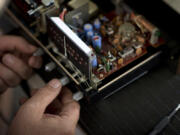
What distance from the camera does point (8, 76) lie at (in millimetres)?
1332

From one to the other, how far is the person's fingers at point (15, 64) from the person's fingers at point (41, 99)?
24cm

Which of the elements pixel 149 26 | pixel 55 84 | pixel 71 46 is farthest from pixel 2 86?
pixel 149 26

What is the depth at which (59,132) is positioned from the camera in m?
1.10

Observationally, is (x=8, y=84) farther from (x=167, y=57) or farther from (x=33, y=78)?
(x=167, y=57)

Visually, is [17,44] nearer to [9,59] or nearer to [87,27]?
[9,59]

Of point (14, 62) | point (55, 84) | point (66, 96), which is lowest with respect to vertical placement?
point (66, 96)

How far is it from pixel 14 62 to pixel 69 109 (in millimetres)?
354

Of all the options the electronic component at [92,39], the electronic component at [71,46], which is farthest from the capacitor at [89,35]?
the electronic component at [71,46]

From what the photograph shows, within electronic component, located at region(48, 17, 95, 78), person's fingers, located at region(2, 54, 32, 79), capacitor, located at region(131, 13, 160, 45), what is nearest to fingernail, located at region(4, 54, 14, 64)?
person's fingers, located at region(2, 54, 32, 79)

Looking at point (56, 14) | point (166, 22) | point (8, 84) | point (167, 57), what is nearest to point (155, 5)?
point (166, 22)

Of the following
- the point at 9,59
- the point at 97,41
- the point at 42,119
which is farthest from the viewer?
the point at 9,59

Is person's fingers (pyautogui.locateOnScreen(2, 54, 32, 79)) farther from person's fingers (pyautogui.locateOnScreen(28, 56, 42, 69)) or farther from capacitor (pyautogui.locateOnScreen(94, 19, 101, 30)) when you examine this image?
capacitor (pyautogui.locateOnScreen(94, 19, 101, 30))

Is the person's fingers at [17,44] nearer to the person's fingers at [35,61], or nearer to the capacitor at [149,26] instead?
the person's fingers at [35,61]

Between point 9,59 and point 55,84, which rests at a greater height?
point 9,59
